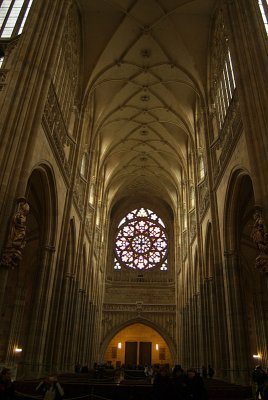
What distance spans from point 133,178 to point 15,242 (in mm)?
26682

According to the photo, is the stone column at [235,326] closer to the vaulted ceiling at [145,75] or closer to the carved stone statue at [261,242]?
the carved stone statue at [261,242]

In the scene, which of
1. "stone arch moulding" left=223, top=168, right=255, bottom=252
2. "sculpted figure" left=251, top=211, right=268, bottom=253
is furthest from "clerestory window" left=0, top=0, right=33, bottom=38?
"sculpted figure" left=251, top=211, right=268, bottom=253

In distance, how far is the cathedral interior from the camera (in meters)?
11.9

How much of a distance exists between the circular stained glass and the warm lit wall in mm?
6434

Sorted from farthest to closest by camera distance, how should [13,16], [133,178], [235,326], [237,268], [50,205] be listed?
[133,178] < [50,205] < [237,268] < [13,16] < [235,326]

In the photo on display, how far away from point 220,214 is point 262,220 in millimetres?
6856

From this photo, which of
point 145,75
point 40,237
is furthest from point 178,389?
point 145,75

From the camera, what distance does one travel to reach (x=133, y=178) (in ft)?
116

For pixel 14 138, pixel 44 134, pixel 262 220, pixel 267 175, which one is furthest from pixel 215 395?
pixel 44 134

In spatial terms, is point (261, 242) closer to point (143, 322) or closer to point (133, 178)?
point (143, 322)

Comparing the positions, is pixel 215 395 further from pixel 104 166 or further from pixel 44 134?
pixel 104 166

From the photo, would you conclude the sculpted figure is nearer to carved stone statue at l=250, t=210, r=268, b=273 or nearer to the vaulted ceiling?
carved stone statue at l=250, t=210, r=268, b=273

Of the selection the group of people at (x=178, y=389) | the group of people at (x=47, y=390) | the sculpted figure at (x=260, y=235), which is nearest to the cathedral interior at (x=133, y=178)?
the sculpted figure at (x=260, y=235)

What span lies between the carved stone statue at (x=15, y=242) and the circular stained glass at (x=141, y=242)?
27.4 metres
